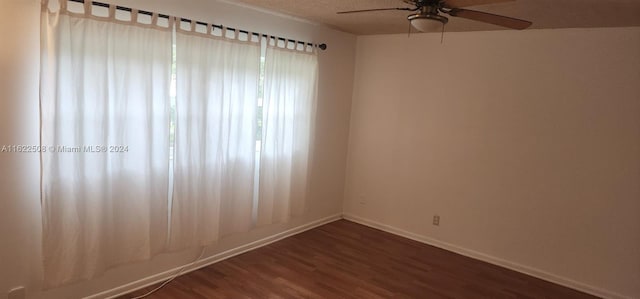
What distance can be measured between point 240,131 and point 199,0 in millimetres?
1074

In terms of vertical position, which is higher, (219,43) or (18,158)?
(219,43)

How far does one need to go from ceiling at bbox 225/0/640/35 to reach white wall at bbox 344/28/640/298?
0.29m

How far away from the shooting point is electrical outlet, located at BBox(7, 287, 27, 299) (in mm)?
2478

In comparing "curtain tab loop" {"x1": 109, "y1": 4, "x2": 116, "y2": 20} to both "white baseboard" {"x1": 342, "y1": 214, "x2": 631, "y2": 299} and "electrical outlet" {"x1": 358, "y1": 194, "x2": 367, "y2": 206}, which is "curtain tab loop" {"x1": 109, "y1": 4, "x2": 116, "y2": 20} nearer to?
"electrical outlet" {"x1": 358, "y1": 194, "x2": 367, "y2": 206}

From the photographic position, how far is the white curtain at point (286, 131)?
3768 mm

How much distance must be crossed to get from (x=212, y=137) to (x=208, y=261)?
3.66 feet

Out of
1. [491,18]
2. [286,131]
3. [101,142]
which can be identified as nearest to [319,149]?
[286,131]

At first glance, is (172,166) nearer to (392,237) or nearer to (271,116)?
(271,116)

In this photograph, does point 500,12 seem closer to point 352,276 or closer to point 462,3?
point 462,3

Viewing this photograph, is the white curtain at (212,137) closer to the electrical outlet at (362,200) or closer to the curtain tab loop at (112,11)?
the curtain tab loop at (112,11)

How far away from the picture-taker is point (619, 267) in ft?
11.3

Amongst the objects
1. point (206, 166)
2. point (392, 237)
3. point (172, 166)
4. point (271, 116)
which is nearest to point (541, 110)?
point (392, 237)

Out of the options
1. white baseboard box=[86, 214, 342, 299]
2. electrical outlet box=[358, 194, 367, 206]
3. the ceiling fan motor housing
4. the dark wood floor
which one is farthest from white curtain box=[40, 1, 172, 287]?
electrical outlet box=[358, 194, 367, 206]

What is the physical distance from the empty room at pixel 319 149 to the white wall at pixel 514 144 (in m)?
0.02
